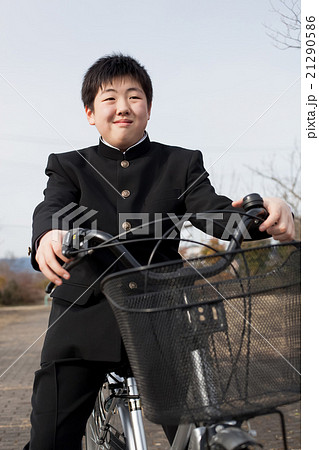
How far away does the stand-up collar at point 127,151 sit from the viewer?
2416 mm

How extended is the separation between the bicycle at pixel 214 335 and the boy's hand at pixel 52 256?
0.25 m

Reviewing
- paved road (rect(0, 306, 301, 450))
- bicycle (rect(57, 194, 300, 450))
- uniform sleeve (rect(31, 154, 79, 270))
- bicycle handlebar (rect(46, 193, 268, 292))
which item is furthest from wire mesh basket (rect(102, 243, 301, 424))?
paved road (rect(0, 306, 301, 450))

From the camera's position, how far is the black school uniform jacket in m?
2.22

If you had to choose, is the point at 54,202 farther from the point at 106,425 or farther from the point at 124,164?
the point at 106,425

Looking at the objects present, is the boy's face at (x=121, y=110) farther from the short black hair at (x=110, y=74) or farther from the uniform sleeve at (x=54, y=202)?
the uniform sleeve at (x=54, y=202)

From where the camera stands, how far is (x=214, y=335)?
5.23 feet

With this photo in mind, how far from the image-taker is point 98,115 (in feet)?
7.47

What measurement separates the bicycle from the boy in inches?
20.6

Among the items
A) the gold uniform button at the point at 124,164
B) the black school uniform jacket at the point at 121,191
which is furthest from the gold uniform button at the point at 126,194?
the gold uniform button at the point at 124,164

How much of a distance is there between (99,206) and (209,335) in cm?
87

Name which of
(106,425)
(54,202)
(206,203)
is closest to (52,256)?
(54,202)

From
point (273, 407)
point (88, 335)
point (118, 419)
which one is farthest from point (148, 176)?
point (273, 407)
